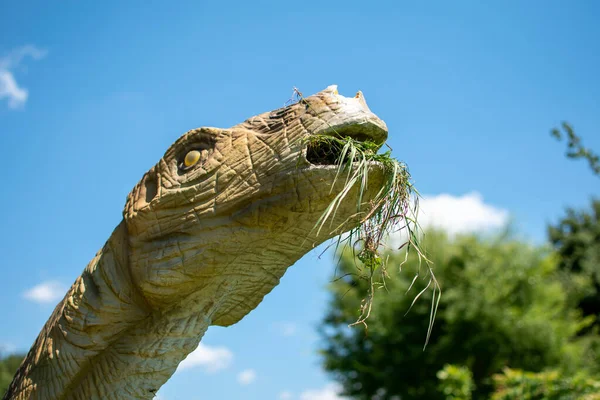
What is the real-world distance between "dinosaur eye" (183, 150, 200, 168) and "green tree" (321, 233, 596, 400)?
41.6 feet

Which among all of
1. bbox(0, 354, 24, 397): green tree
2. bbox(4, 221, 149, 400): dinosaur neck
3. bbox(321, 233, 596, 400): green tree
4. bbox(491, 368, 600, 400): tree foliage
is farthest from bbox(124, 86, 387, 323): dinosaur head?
bbox(0, 354, 24, 397): green tree

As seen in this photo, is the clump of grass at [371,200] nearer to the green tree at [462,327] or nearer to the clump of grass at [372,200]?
the clump of grass at [372,200]

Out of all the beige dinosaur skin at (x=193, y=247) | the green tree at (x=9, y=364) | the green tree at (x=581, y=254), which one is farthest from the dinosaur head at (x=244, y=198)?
the green tree at (x=581, y=254)

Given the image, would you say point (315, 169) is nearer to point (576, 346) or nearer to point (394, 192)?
point (394, 192)

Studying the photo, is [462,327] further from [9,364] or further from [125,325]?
[125,325]

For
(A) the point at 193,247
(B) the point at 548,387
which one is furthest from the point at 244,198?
(B) the point at 548,387

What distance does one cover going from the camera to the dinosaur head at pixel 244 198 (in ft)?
7.08

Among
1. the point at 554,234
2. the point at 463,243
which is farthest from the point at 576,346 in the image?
the point at 554,234

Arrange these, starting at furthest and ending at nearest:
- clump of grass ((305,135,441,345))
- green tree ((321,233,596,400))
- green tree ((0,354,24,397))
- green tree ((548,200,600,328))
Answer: green tree ((548,200,600,328)) < green tree ((0,354,24,397)) < green tree ((321,233,596,400)) < clump of grass ((305,135,441,345))

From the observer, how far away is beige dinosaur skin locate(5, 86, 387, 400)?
7.15 feet

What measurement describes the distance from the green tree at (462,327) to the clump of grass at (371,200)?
41.4 ft

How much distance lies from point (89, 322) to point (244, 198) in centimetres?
85

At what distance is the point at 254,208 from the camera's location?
2.19m

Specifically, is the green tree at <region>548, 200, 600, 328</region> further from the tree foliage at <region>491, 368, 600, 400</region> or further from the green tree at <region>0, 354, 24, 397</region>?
the green tree at <region>0, 354, 24, 397</region>
